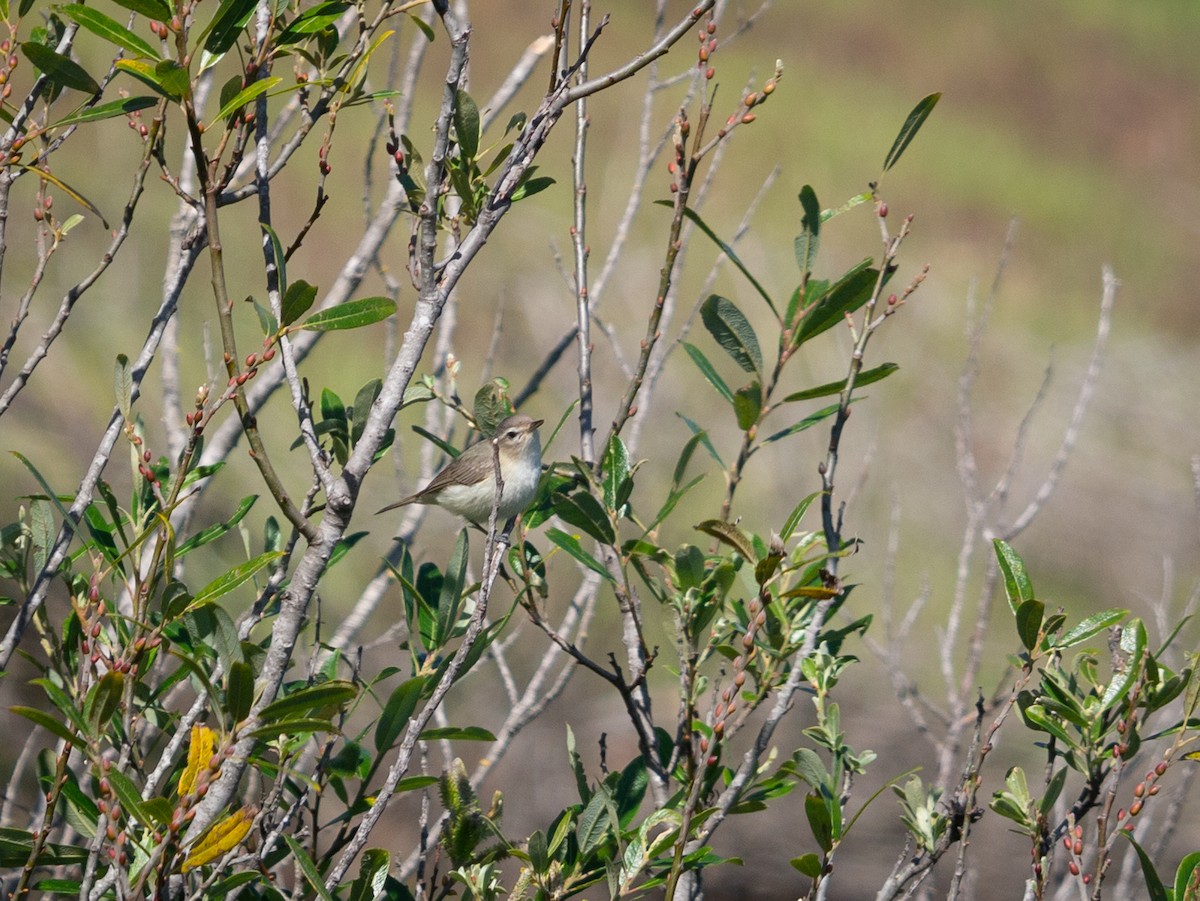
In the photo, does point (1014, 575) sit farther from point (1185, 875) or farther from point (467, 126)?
point (467, 126)

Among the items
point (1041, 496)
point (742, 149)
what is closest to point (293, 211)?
point (742, 149)

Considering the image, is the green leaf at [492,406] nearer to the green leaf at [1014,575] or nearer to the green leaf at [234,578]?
the green leaf at [234,578]

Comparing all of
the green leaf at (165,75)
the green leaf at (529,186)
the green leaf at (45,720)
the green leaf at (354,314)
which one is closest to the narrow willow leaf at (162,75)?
the green leaf at (165,75)

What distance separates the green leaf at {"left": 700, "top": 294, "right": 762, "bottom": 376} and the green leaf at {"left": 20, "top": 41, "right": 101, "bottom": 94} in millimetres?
1043

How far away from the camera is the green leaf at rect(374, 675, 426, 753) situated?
164cm

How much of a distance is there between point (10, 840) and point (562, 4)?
1469mm

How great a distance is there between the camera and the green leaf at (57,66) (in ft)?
5.23

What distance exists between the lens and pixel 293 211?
10508 millimetres

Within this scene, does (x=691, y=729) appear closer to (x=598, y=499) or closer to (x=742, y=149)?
(x=598, y=499)

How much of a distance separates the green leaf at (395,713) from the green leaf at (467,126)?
811 millimetres

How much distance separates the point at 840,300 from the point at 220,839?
1242 millimetres

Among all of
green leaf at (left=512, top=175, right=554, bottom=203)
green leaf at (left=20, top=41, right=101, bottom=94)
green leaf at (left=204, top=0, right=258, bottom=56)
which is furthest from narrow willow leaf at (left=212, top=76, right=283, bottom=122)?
green leaf at (left=512, top=175, right=554, bottom=203)

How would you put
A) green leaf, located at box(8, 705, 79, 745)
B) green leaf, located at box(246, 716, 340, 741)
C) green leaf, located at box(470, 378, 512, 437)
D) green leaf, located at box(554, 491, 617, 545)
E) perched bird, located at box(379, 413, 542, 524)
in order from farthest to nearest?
perched bird, located at box(379, 413, 542, 524), green leaf, located at box(470, 378, 512, 437), green leaf, located at box(554, 491, 617, 545), green leaf, located at box(246, 716, 340, 741), green leaf, located at box(8, 705, 79, 745)

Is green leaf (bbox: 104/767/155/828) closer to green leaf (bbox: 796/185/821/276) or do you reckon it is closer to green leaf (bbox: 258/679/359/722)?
green leaf (bbox: 258/679/359/722)
